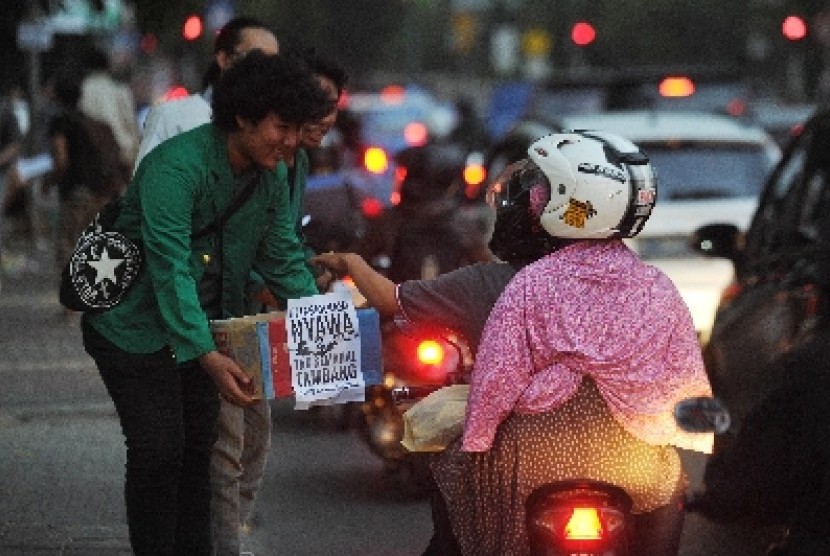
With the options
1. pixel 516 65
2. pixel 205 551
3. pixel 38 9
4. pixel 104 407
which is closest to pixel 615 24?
pixel 516 65

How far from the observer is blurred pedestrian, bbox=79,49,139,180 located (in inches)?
717

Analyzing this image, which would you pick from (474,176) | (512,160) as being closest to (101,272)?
(512,160)

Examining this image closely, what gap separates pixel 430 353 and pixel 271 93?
2.73 metres

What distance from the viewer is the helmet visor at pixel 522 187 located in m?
4.88

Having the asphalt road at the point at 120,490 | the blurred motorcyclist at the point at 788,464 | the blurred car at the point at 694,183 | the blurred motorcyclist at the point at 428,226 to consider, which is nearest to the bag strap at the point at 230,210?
the blurred motorcyclist at the point at 788,464

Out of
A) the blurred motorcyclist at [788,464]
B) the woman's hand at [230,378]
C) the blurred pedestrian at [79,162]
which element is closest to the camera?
the woman's hand at [230,378]

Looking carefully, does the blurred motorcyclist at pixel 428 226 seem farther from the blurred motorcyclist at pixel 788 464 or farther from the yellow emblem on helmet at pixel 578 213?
the yellow emblem on helmet at pixel 578 213

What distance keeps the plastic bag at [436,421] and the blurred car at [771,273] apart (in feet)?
6.92

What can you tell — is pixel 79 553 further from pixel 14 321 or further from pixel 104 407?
Answer: pixel 14 321

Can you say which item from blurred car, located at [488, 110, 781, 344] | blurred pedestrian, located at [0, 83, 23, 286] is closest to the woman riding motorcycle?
blurred car, located at [488, 110, 781, 344]

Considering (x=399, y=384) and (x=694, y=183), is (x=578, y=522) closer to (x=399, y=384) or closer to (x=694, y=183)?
(x=399, y=384)

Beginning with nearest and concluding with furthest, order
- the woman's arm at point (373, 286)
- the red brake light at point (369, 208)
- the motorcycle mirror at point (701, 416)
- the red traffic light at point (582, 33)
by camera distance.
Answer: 1. the motorcycle mirror at point (701, 416)
2. the woman's arm at point (373, 286)
3. the red brake light at point (369, 208)
4. the red traffic light at point (582, 33)

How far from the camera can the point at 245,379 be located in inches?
223

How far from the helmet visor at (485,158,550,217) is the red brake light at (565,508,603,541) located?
0.75 m
